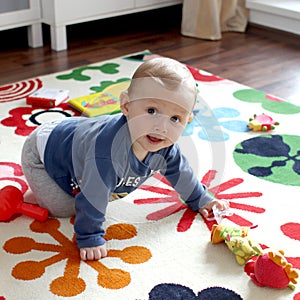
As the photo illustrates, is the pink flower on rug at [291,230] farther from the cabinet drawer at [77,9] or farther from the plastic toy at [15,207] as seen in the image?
the cabinet drawer at [77,9]

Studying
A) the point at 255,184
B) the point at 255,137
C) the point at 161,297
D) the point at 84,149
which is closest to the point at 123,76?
the point at 255,137

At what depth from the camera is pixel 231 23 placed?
9.41ft

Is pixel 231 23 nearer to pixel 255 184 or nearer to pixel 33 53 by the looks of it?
pixel 33 53

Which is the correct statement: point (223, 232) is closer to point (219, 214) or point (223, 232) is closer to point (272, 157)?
point (219, 214)

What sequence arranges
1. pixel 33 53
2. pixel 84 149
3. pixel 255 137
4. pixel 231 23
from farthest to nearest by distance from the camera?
pixel 231 23 < pixel 33 53 < pixel 255 137 < pixel 84 149

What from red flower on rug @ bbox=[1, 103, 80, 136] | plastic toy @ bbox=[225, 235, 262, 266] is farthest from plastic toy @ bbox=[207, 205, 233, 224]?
red flower on rug @ bbox=[1, 103, 80, 136]

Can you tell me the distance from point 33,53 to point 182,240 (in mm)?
1461

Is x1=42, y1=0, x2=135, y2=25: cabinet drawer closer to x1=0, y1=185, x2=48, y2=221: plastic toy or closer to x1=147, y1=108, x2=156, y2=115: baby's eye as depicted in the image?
x1=0, y1=185, x2=48, y2=221: plastic toy

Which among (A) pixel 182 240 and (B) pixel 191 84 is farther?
(A) pixel 182 240

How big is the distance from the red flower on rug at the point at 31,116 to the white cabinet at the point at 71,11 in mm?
648

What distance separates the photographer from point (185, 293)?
111 cm

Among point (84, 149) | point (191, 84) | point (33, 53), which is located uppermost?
point (191, 84)

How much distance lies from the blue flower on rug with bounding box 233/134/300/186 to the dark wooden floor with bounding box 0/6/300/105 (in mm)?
377

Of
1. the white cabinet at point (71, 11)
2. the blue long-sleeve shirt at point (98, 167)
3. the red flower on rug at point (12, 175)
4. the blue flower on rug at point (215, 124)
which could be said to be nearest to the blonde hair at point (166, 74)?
the blue long-sleeve shirt at point (98, 167)
